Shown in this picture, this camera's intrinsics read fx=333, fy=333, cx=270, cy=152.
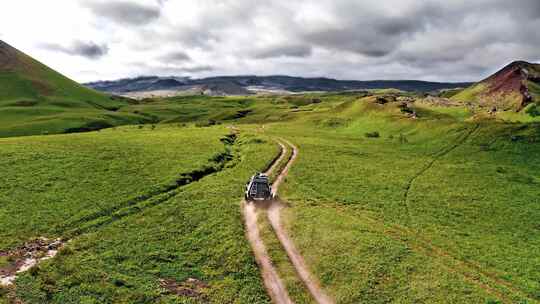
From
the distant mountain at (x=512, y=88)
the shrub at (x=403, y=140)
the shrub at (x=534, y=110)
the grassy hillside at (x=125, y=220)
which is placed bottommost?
the grassy hillside at (x=125, y=220)

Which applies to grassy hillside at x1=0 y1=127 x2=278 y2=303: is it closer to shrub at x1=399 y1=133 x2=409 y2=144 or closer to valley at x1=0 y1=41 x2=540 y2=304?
valley at x1=0 y1=41 x2=540 y2=304

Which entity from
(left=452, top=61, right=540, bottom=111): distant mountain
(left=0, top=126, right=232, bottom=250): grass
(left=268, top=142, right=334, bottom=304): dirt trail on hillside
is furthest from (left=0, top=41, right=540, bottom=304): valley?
(left=452, top=61, right=540, bottom=111): distant mountain

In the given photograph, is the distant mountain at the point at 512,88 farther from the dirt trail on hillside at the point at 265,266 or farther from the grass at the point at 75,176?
the dirt trail on hillside at the point at 265,266

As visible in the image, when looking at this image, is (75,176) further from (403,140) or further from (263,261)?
(403,140)

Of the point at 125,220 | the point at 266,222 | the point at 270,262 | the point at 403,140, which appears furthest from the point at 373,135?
the point at 125,220

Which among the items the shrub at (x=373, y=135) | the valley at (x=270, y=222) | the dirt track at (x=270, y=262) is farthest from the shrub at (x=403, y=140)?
the dirt track at (x=270, y=262)

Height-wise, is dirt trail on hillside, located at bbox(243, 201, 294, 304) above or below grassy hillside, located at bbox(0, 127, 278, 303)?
below

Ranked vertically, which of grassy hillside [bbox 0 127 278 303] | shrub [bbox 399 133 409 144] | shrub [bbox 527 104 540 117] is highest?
shrub [bbox 527 104 540 117]

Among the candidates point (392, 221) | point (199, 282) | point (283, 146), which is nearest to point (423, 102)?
point (283, 146)
